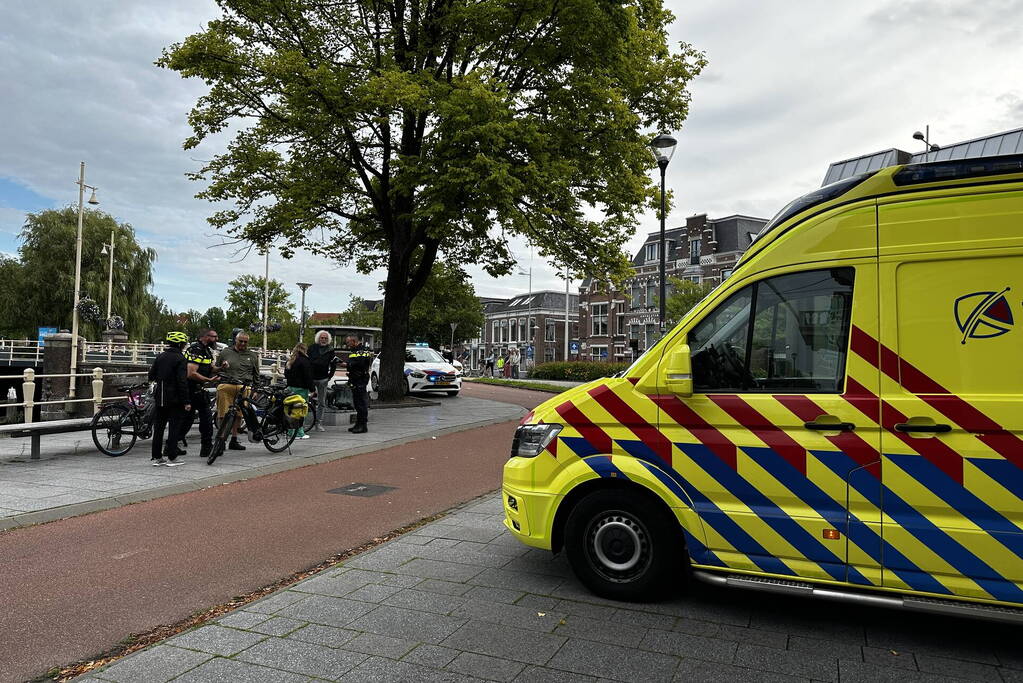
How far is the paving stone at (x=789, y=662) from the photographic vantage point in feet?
11.2

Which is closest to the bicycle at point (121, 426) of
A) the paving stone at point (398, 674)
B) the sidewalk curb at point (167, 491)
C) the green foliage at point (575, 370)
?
the sidewalk curb at point (167, 491)

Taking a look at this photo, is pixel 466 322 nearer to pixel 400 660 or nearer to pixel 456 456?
pixel 456 456

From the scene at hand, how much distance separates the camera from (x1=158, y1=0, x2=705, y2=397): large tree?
1557 cm

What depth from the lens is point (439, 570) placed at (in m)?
5.03

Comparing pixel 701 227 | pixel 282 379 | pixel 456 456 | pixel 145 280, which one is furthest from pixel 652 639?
pixel 701 227

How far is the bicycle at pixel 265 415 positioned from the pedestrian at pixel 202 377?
168 mm

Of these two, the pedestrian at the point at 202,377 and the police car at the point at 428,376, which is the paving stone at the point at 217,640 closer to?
the pedestrian at the point at 202,377

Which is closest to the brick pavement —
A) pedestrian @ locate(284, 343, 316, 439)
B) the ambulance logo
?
the ambulance logo

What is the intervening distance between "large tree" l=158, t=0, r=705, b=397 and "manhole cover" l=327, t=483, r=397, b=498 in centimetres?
817

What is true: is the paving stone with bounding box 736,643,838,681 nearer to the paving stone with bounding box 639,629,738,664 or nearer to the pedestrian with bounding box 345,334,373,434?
the paving stone with bounding box 639,629,738,664

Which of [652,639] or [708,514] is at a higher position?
[708,514]

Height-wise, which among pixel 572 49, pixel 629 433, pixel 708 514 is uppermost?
pixel 572 49

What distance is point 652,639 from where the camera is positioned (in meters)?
3.80

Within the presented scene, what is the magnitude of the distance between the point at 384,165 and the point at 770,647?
16.6 meters
